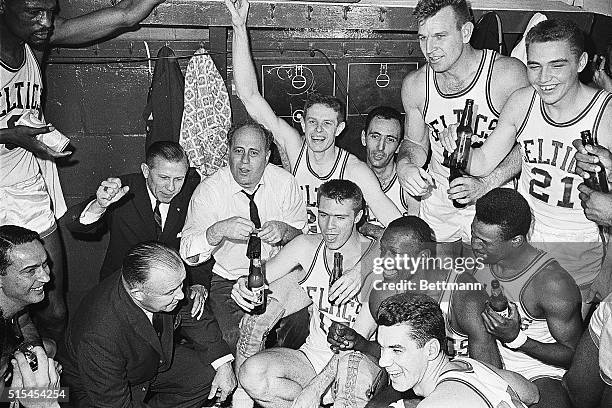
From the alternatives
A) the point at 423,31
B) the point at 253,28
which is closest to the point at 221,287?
the point at 253,28

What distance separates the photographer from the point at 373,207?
10.3ft

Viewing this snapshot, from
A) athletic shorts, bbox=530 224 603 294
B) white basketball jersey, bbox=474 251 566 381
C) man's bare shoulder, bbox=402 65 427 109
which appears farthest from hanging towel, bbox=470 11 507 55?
white basketball jersey, bbox=474 251 566 381

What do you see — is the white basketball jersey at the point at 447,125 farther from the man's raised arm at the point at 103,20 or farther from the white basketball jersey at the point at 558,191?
the man's raised arm at the point at 103,20

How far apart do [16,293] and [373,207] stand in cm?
143

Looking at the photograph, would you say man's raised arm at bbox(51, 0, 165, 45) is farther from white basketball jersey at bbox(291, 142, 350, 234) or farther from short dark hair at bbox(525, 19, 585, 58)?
short dark hair at bbox(525, 19, 585, 58)

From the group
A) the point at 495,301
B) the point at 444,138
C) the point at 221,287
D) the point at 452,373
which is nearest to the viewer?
the point at 452,373

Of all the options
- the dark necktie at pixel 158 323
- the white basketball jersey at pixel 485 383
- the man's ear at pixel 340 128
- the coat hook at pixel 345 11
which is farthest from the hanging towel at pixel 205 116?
the white basketball jersey at pixel 485 383

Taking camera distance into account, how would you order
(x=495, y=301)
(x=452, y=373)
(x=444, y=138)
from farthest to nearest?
(x=444, y=138), (x=495, y=301), (x=452, y=373)

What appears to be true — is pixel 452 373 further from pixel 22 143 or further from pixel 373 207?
pixel 22 143

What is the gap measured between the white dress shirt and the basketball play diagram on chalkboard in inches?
10.9

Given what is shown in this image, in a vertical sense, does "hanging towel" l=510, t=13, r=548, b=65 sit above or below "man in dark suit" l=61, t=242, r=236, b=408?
above

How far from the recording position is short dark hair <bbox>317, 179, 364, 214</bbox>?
2.89m

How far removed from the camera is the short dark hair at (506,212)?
9.07 feet

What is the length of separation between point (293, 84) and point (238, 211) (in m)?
0.60
